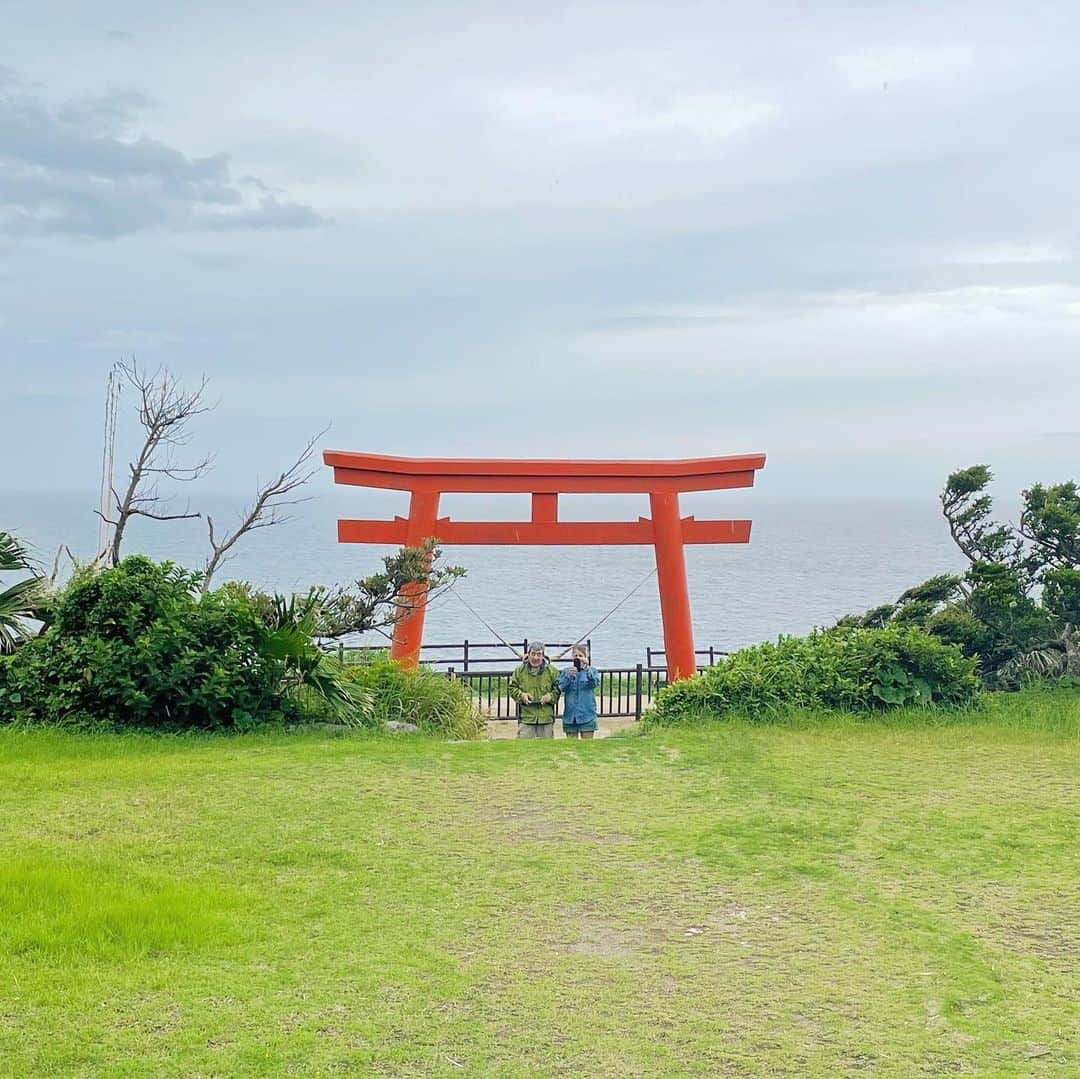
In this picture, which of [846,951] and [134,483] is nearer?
[846,951]

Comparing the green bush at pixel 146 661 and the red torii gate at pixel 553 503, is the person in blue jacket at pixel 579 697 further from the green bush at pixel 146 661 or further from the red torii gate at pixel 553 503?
the red torii gate at pixel 553 503

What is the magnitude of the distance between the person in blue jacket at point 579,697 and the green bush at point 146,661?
2529mm

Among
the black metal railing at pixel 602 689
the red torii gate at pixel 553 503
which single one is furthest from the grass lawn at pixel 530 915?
the red torii gate at pixel 553 503

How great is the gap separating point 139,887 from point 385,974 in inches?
62.1

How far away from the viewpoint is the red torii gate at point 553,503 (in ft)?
45.2

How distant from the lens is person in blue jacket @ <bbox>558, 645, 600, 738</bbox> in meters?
10.9

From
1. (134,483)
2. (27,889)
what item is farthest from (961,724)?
(134,483)

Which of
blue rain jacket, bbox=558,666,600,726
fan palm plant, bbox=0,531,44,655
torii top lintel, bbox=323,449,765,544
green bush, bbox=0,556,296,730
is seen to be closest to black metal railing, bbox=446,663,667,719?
blue rain jacket, bbox=558,666,600,726

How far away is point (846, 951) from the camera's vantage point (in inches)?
203

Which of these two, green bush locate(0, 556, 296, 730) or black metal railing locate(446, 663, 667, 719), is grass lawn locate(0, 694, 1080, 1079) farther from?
black metal railing locate(446, 663, 667, 719)

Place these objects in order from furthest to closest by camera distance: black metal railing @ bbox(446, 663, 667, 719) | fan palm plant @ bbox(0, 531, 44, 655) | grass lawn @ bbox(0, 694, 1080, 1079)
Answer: black metal railing @ bbox(446, 663, 667, 719)
fan palm plant @ bbox(0, 531, 44, 655)
grass lawn @ bbox(0, 694, 1080, 1079)

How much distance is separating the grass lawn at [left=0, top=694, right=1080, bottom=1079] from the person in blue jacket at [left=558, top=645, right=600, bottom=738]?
170 cm

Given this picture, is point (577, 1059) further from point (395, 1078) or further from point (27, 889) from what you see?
point (27, 889)

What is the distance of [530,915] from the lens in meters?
5.59
